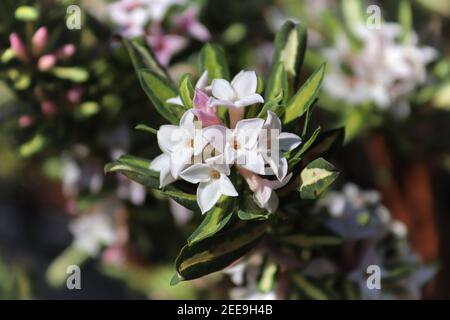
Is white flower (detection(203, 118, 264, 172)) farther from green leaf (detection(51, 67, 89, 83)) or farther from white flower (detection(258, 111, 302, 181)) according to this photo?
green leaf (detection(51, 67, 89, 83))

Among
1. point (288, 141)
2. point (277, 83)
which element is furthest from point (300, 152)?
point (277, 83)

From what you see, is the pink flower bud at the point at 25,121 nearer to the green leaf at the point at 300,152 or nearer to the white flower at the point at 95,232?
the white flower at the point at 95,232

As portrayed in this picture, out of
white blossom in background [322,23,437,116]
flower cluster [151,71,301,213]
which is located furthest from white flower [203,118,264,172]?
white blossom in background [322,23,437,116]

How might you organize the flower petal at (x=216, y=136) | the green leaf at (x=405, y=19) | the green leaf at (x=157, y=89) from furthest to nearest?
the green leaf at (x=405, y=19) → the green leaf at (x=157, y=89) → the flower petal at (x=216, y=136)

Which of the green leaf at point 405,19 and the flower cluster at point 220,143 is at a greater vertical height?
the green leaf at point 405,19

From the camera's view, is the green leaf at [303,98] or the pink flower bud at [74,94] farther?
the pink flower bud at [74,94]

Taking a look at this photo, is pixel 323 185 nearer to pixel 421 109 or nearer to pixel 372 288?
pixel 372 288

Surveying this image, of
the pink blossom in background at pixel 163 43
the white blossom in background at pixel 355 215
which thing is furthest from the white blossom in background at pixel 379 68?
the pink blossom in background at pixel 163 43
